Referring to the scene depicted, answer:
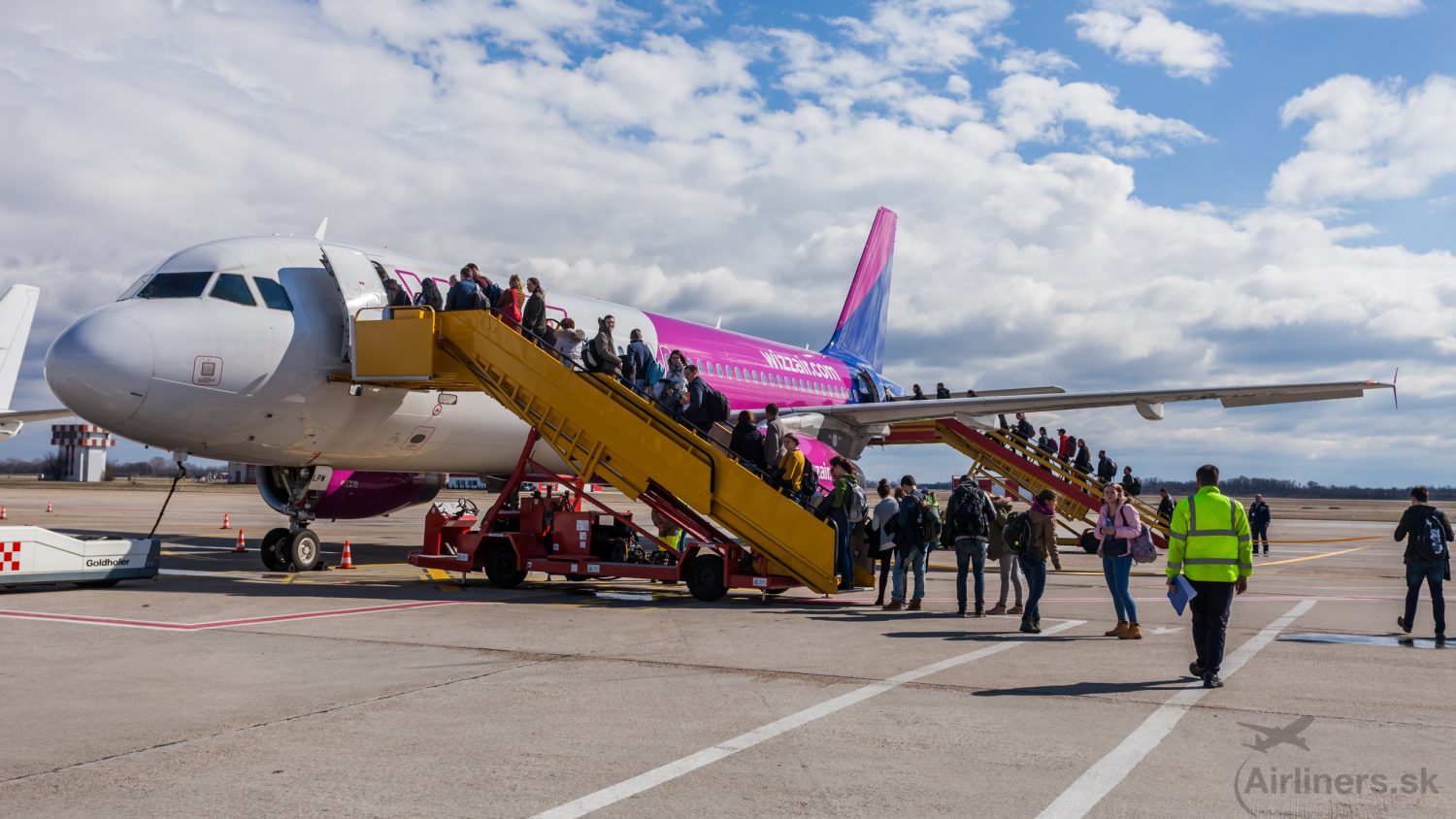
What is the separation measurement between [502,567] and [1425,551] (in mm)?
10646

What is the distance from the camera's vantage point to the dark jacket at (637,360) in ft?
48.8

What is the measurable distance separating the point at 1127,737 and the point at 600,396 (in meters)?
8.54

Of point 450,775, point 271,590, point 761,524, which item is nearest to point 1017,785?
point 450,775

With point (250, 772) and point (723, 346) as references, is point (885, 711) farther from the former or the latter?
point (723, 346)

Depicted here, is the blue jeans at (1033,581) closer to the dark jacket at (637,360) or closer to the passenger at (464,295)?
the dark jacket at (637,360)

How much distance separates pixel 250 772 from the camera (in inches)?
208

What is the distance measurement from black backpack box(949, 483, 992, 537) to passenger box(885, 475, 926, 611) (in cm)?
55

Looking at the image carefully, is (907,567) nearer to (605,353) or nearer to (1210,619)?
(605,353)

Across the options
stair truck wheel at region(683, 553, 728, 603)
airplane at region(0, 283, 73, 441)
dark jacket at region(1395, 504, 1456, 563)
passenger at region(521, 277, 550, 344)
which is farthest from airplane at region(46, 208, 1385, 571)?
airplane at region(0, 283, 73, 441)

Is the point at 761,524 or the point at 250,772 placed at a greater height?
the point at 761,524

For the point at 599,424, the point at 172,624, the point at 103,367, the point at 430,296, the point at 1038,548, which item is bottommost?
the point at 172,624

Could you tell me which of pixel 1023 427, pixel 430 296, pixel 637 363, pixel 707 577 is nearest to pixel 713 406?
pixel 637 363

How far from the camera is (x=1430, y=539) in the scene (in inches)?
441

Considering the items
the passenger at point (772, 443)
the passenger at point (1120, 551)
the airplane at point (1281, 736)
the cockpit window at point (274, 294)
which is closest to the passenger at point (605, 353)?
the passenger at point (772, 443)
